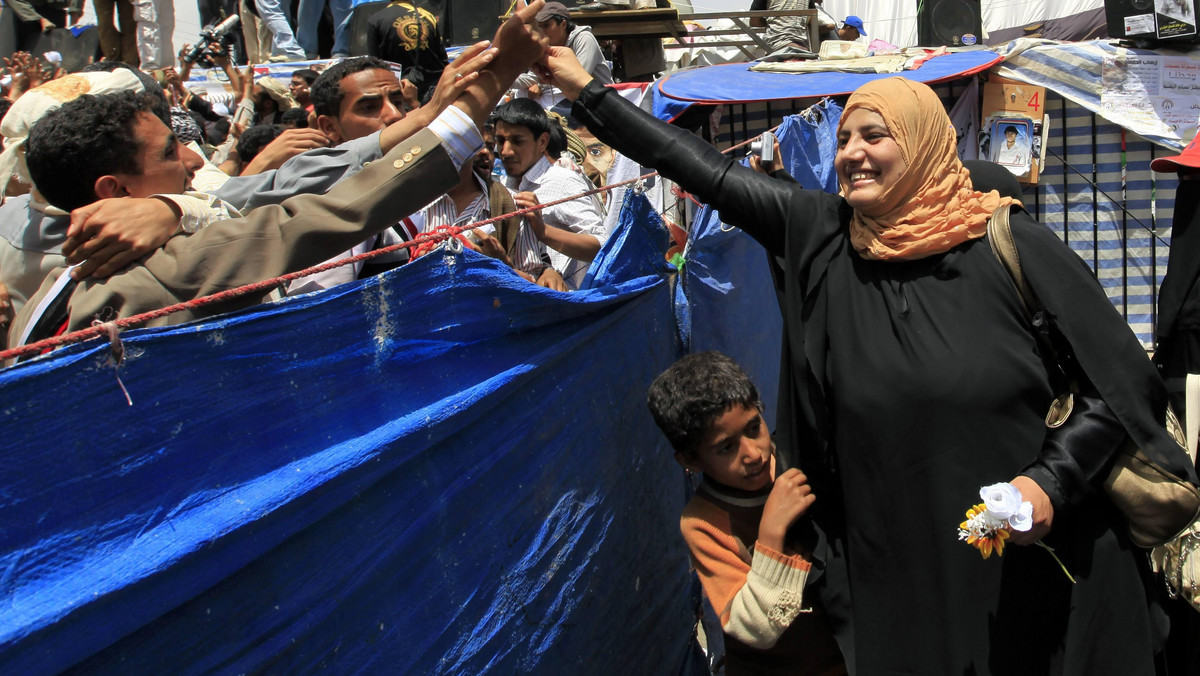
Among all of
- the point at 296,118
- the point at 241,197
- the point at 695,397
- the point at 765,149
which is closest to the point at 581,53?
the point at 296,118

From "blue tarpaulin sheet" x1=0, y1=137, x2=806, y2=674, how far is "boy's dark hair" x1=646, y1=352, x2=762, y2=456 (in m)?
0.25

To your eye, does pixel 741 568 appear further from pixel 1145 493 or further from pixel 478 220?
pixel 478 220

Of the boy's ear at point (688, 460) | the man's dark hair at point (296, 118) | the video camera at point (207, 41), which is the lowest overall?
the boy's ear at point (688, 460)

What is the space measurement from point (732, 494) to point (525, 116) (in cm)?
236

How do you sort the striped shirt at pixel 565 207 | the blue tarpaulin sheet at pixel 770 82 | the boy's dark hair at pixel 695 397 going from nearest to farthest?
the boy's dark hair at pixel 695 397
the striped shirt at pixel 565 207
the blue tarpaulin sheet at pixel 770 82

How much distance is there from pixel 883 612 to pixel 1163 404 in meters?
0.73

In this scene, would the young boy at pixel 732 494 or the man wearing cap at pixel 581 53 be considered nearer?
the young boy at pixel 732 494

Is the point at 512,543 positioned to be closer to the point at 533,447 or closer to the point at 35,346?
the point at 533,447

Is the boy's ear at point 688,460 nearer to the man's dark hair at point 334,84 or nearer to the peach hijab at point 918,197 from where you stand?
the peach hijab at point 918,197

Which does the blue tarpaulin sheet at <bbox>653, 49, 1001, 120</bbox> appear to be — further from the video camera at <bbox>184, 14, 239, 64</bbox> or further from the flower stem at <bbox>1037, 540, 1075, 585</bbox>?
the flower stem at <bbox>1037, 540, 1075, 585</bbox>

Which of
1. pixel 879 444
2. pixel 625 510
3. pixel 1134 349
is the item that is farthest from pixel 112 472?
pixel 1134 349

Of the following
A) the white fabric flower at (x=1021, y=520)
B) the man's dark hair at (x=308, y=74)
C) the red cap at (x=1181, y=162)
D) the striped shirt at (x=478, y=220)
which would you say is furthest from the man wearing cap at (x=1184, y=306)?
the man's dark hair at (x=308, y=74)

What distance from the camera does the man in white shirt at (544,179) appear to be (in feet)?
12.6

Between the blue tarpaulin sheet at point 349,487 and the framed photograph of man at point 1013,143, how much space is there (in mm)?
4376
